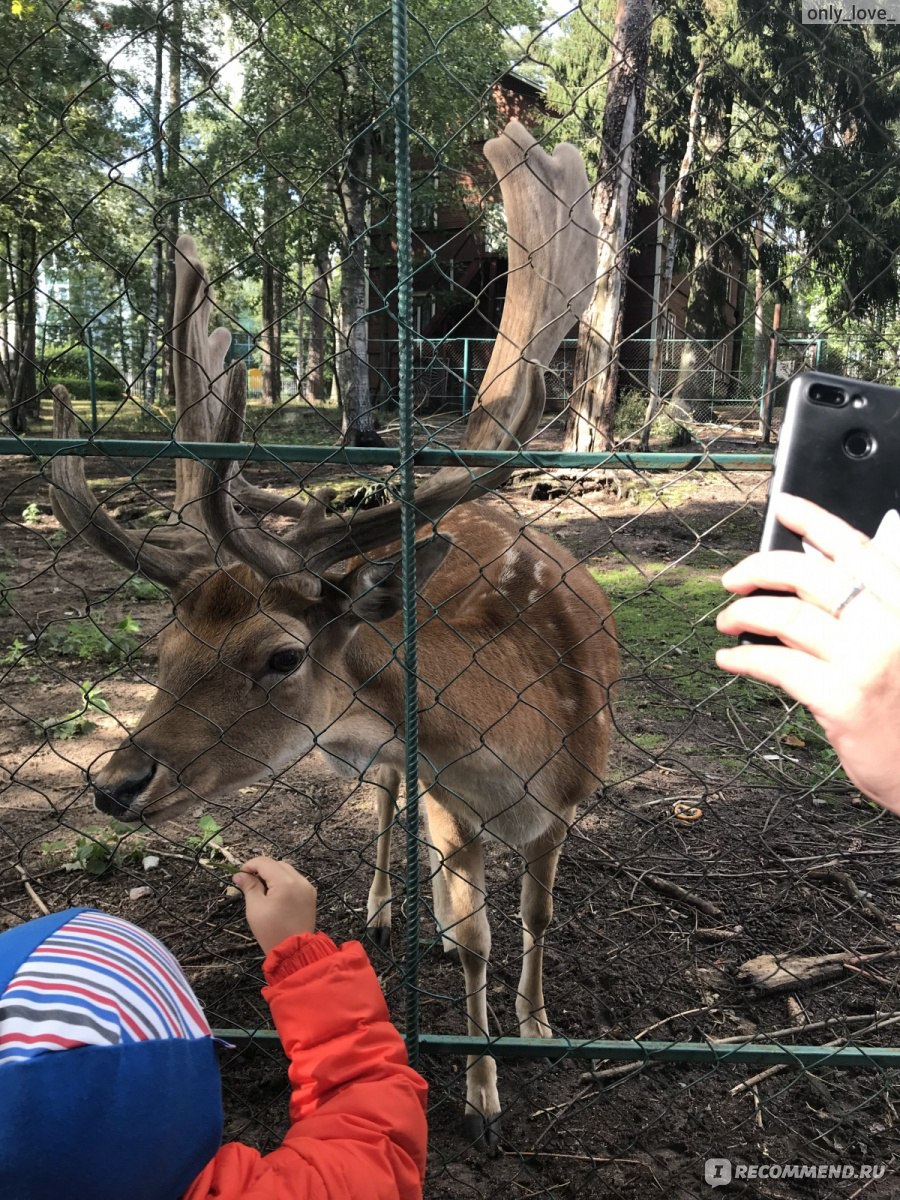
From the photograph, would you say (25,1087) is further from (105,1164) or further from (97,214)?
(97,214)

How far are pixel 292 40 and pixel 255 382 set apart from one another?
16.0 m

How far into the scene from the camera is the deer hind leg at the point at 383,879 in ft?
11.9

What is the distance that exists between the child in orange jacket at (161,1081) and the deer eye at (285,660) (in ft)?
3.50

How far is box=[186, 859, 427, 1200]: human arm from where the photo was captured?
1220 mm

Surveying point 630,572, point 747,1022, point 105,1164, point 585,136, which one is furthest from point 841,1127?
point 585,136

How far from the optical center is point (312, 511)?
2.66 meters

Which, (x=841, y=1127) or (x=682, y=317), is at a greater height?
(x=682, y=317)

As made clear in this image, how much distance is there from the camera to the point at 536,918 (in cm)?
303

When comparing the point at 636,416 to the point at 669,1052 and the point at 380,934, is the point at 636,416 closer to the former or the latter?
the point at 380,934

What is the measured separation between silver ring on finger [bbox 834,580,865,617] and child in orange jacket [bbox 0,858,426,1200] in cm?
94

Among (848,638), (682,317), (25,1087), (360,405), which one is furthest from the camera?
(682,317)

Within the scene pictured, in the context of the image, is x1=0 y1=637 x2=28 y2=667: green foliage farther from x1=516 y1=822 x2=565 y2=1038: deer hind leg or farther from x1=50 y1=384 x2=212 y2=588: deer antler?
x1=516 y1=822 x2=565 y2=1038: deer hind leg

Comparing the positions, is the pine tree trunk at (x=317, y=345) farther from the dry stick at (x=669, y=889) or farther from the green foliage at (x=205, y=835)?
the dry stick at (x=669, y=889)

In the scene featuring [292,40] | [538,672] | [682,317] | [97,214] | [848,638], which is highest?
[292,40]
